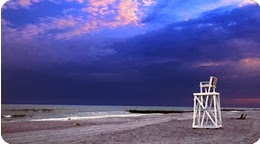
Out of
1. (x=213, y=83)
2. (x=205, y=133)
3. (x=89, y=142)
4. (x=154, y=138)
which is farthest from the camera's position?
(x=213, y=83)

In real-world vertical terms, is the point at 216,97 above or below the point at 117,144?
above

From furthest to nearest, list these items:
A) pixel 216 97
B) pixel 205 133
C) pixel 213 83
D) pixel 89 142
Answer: pixel 216 97, pixel 213 83, pixel 205 133, pixel 89 142

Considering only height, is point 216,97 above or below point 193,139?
above

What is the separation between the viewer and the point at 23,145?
9672 millimetres

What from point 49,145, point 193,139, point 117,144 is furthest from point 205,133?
point 49,145

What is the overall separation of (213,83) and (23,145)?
5.64 meters

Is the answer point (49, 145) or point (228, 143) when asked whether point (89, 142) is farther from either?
point (228, 143)

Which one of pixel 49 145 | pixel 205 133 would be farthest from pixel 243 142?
pixel 49 145

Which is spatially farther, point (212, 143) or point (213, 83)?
point (213, 83)

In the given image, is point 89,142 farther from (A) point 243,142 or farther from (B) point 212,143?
(A) point 243,142

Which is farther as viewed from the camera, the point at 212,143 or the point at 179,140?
the point at 179,140

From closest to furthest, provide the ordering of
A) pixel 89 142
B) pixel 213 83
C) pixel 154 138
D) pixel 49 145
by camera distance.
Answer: pixel 49 145 < pixel 89 142 < pixel 154 138 < pixel 213 83

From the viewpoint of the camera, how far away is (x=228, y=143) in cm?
979

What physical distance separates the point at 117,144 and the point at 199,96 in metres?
4.36
